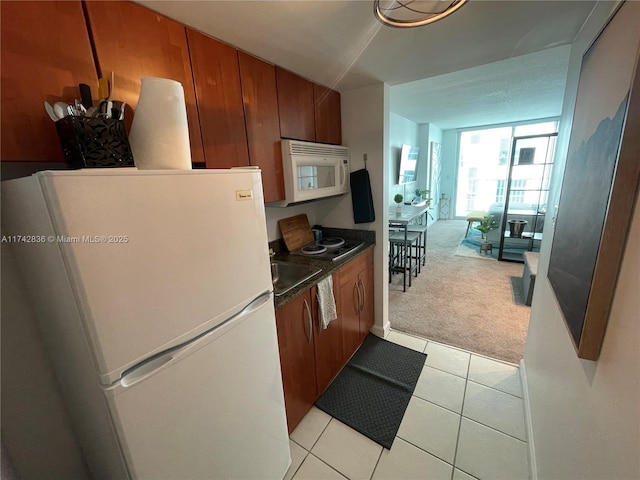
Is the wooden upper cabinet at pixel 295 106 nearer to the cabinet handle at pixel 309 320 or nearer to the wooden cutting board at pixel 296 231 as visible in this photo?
the wooden cutting board at pixel 296 231

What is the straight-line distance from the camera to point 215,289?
91 centimetres

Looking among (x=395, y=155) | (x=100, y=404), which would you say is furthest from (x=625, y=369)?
(x=395, y=155)

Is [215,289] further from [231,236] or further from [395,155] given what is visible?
[395,155]

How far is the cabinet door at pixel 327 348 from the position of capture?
1.68 metres

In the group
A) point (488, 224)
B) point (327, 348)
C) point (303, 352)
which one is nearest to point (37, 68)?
point (303, 352)

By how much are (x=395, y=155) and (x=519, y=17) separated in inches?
144

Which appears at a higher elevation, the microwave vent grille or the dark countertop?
the microwave vent grille

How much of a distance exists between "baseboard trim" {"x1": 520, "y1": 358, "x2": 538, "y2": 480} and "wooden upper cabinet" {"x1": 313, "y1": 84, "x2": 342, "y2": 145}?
224 centimetres

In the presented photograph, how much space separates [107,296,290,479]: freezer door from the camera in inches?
29.4

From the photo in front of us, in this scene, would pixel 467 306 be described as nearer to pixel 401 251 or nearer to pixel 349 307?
pixel 401 251

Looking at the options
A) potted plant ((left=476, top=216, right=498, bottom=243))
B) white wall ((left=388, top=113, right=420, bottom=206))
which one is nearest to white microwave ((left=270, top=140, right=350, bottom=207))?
white wall ((left=388, top=113, right=420, bottom=206))

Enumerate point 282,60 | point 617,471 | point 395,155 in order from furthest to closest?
point 395,155 → point 282,60 → point 617,471

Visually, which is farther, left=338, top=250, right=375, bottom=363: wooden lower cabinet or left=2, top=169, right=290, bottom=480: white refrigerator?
left=338, top=250, right=375, bottom=363: wooden lower cabinet

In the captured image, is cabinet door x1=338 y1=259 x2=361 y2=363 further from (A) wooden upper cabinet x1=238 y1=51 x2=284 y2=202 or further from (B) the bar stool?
(B) the bar stool
